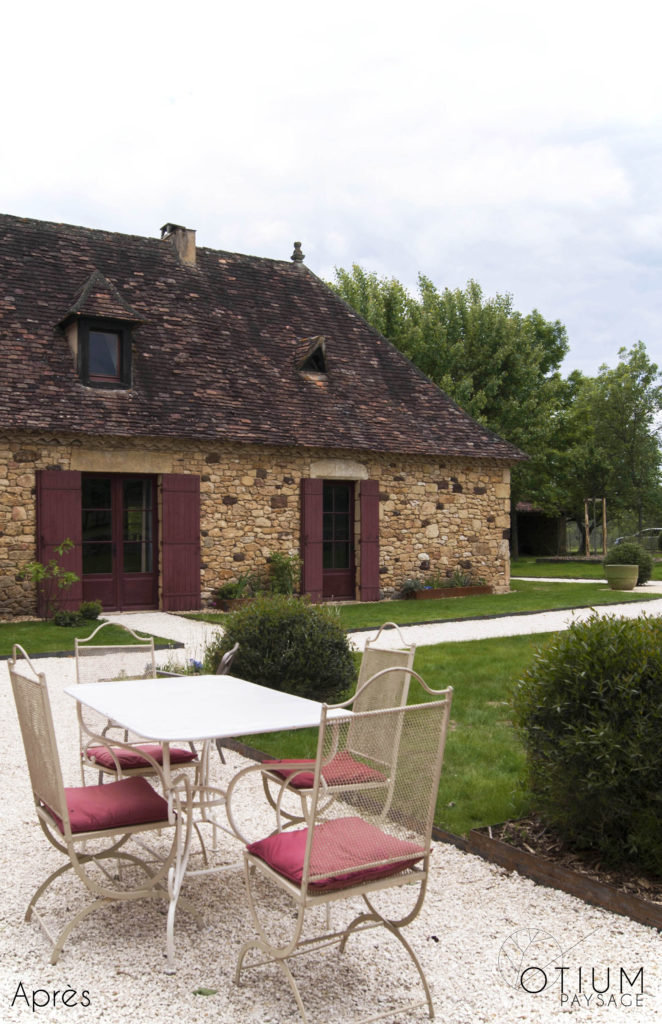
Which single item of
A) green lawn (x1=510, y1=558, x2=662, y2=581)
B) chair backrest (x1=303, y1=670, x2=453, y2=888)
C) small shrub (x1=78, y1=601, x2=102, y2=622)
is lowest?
green lawn (x1=510, y1=558, x2=662, y2=581)

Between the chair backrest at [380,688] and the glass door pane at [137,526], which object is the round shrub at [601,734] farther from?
the glass door pane at [137,526]

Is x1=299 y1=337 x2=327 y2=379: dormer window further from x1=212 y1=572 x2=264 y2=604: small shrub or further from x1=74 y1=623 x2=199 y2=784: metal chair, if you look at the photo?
x1=74 y1=623 x2=199 y2=784: metal chair

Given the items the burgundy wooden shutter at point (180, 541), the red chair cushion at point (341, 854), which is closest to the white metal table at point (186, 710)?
the red chair cushion at point (341, 854)

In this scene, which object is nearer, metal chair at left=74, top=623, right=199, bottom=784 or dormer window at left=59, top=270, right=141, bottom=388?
metal chair at left=74, top=623, right=199, bottom=784

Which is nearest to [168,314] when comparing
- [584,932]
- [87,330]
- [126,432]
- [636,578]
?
[87,330]

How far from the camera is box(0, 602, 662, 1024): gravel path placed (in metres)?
2.86

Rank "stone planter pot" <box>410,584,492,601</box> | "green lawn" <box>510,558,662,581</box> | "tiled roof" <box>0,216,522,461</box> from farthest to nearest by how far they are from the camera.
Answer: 1. "green lawn" <box>510,558,662,581</box>
2. "stone planter pot" <box>410,584,492,601</box>
3. "tiled roof" <box>0,216,522,461</box>

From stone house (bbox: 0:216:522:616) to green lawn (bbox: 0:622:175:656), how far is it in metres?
0.96

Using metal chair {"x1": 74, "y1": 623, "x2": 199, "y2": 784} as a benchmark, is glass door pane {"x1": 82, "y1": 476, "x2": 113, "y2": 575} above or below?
above

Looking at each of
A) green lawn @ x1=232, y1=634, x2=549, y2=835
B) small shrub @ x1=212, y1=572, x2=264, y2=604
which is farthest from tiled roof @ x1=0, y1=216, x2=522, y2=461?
green lawn @ x1=232, y1=634, x2=549, y2=835

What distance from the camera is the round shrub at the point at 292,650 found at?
671cm

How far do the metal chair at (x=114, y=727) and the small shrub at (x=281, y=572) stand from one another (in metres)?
8.44

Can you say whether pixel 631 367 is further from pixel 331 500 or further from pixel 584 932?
pixel 584 932

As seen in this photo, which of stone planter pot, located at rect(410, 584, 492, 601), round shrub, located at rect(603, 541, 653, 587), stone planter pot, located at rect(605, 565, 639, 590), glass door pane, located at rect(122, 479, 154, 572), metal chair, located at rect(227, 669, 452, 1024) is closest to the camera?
metal chair, located at rect(227, 669, 452, 1024)
